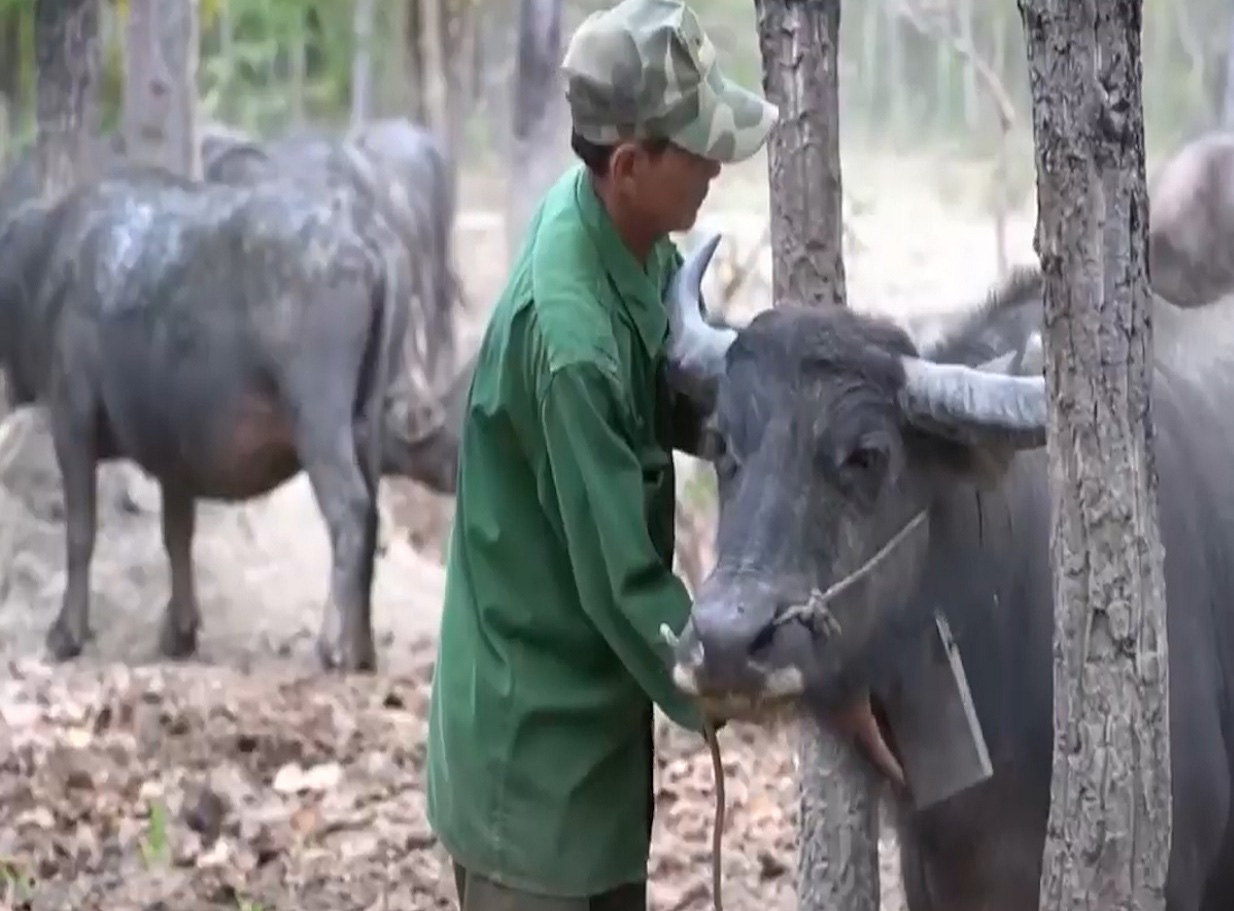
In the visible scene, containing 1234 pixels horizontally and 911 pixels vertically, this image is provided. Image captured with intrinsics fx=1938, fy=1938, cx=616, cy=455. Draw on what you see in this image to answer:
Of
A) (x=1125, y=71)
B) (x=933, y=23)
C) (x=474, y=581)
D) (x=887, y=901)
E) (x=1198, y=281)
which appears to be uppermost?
(x=933, y=23)

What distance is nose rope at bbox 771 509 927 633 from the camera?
117 inches

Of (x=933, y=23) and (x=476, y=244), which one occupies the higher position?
(x=933, y=23)

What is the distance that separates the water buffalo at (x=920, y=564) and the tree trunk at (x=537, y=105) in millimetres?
7950

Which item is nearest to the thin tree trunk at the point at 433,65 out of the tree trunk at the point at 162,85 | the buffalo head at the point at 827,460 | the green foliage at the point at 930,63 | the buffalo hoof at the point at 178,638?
the green foliage at the point at 930,63

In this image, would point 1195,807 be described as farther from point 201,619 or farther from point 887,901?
point 201,619

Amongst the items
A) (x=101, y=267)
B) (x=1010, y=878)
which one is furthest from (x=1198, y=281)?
(x=101, y=267)

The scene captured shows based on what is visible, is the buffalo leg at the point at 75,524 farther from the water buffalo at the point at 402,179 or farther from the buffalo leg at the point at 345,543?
the water buffalo at the point at 402,179

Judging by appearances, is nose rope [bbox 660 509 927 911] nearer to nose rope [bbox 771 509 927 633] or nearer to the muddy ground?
nose rope [bbox 771 509 927 633]

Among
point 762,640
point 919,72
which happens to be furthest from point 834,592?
point 919,72

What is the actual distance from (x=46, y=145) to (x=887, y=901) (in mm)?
6370

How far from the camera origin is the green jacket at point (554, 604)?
2943mm

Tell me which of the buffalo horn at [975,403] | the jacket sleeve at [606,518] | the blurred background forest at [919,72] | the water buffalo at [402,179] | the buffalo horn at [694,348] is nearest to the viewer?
the jacket sleeve at [606,518]

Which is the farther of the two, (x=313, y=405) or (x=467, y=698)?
(x=313, y=405)

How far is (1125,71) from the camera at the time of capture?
96.7 inches
